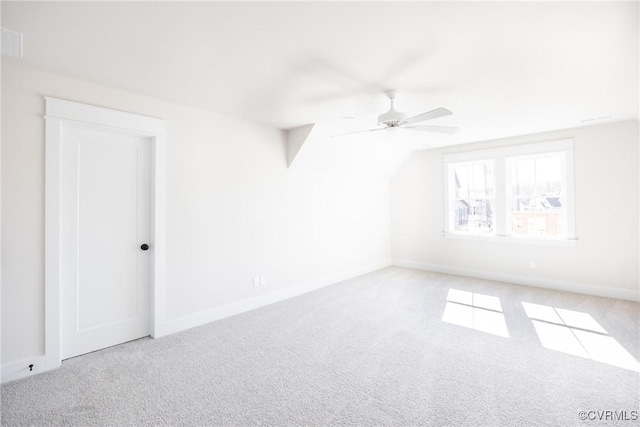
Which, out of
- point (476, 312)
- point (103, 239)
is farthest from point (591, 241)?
point (103, 239)

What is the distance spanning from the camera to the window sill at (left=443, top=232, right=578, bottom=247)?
4.60 m

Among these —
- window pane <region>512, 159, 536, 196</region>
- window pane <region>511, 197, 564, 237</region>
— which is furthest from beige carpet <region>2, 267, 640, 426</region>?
window pane <region>512, 159, 536, 196</region>

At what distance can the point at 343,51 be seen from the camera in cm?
217

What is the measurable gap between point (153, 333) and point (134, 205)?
4.36 feet

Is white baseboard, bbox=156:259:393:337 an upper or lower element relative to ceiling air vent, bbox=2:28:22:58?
lower

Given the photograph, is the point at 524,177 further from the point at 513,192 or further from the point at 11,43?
the point at 11,43

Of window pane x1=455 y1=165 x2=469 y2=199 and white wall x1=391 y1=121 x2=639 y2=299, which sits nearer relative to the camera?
white wall x1=391 y1=121 x2=639 y2=299

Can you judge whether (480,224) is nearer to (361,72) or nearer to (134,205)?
(361,72)

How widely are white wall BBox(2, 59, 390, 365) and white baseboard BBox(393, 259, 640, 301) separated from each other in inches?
44.1

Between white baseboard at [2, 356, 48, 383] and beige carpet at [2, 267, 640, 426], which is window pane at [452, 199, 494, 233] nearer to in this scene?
beige carpet at [2, 267, 640, 426]

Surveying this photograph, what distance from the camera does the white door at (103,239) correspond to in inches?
105

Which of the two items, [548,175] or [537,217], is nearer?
[548,175]

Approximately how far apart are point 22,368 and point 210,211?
6.58 feet

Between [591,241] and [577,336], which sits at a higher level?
[591,241]
